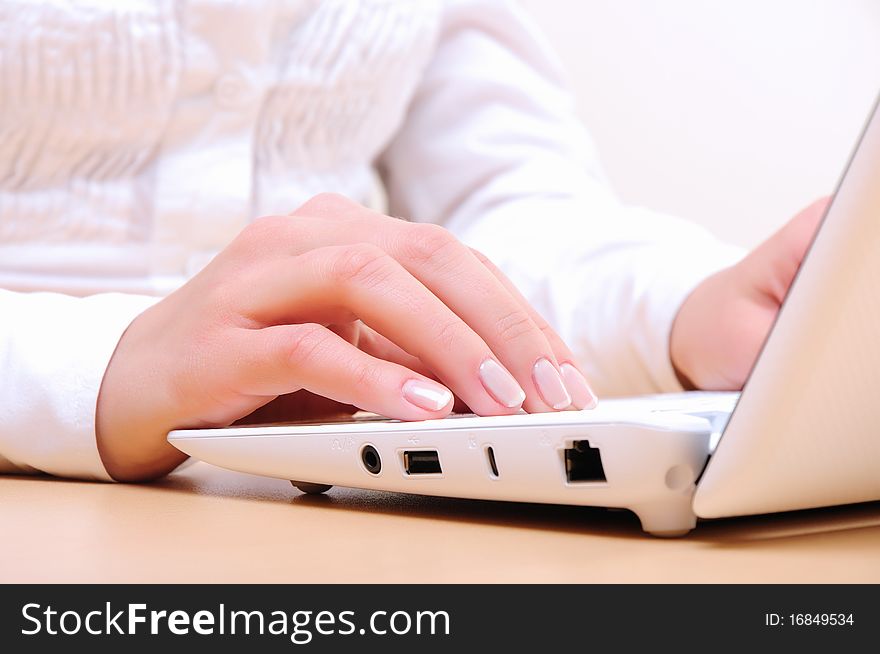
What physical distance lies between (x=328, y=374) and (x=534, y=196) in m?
0.63

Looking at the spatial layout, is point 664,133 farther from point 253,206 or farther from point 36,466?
point 36,466

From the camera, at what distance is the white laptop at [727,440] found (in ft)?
0.78

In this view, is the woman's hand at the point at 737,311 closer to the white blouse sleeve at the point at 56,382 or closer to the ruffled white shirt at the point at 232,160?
the ruffled white shirt at the point at 232,160

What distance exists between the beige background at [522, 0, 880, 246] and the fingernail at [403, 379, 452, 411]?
4.02 feet

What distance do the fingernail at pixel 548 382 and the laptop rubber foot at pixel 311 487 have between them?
0.10 m

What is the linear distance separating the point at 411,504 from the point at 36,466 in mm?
198

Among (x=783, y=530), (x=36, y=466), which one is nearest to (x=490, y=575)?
(x=783, y=530)

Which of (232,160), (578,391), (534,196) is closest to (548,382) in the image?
(578,391)

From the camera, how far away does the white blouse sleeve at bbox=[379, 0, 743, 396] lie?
790mm

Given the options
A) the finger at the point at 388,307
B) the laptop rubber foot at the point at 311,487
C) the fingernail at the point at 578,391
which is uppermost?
the finger at the point at 388,307

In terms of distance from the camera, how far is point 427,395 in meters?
0.37

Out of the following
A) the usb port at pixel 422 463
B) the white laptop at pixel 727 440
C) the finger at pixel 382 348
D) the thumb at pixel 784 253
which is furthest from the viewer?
the thumb at pixel 784 253

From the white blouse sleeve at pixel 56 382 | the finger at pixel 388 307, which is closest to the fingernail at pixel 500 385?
the finger at pixel 388 307

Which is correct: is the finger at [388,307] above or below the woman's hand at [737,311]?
above
